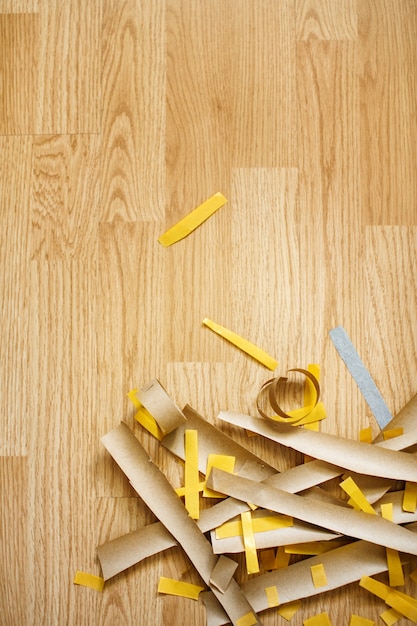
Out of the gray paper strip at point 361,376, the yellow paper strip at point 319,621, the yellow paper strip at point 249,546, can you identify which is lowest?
the yellow paper strip at point 319,621

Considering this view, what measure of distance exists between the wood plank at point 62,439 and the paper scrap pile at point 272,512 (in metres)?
0.05

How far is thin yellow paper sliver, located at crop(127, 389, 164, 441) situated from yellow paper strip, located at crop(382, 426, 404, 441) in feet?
1.02

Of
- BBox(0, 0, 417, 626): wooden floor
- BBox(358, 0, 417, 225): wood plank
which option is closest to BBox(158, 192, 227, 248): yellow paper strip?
BBox(0, 0, 417, 626): wooden floor

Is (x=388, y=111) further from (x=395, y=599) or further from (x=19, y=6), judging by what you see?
(x=395, y=599)

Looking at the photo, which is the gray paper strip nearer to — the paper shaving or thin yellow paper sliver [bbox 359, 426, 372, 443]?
thin yellow paper sliver [bbox 359, 426, 372, 443]

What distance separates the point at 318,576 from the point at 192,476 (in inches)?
8.5

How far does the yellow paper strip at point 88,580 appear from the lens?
861mm

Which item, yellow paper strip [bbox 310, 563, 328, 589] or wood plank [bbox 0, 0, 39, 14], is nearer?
yellow paper strip [bbox 310, 563, 328, 589]

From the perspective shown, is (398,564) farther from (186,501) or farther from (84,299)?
(84,299)

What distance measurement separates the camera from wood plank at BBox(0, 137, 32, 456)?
880 mm

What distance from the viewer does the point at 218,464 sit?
0.84 meters

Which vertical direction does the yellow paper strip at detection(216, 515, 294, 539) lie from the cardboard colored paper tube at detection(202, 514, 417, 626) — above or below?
above

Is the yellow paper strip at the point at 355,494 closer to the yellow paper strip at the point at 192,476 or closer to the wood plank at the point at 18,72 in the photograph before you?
the yellow paper strip at the point at 192,476

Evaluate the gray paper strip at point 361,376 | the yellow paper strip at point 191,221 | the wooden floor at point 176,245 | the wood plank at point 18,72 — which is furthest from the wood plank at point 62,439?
the gray paper strip at point 361,376
